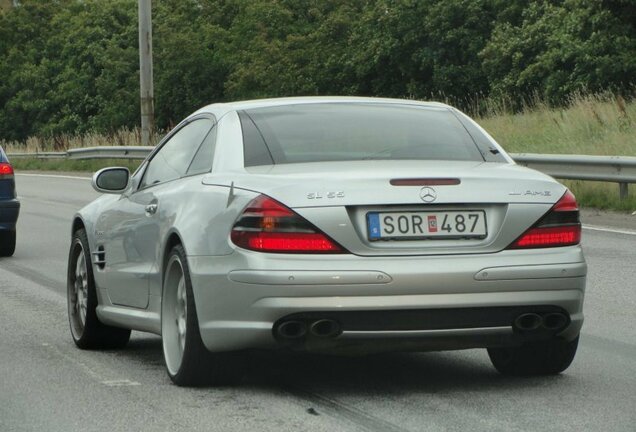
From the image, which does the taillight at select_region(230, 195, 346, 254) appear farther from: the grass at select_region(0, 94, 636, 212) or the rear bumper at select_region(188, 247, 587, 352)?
the grass at select_region(0, 94, 636, 212)

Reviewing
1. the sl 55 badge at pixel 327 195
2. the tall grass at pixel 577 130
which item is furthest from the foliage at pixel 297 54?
the sl 55 badge at pixel 327 195

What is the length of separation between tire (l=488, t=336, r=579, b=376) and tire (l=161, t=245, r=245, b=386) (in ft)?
4.41

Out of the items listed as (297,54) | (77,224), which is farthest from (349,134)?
(297,54)

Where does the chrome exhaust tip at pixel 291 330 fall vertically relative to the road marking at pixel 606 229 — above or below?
above

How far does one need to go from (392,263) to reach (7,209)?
33.1 ft

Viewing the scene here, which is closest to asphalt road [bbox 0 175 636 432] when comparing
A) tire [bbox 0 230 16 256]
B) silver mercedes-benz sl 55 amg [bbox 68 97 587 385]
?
silver mercedes-benz sl 55 amg [bbox 68 97 587 385]

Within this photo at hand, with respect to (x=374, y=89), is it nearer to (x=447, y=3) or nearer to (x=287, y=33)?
(x=447, y=3)

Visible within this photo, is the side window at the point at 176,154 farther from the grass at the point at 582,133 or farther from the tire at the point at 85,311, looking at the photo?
the grass at the point at 582,133

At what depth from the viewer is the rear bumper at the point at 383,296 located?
6.45 metres

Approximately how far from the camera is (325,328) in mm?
6531

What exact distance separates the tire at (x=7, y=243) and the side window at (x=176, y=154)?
7671 millimetres

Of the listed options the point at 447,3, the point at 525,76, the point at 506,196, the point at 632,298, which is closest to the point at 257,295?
the point at 506,196

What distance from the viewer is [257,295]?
21.4 feet

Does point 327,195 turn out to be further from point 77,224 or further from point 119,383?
point 77,224
